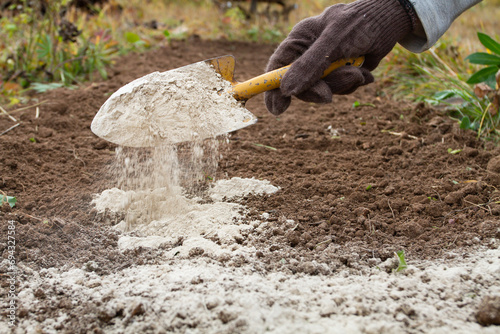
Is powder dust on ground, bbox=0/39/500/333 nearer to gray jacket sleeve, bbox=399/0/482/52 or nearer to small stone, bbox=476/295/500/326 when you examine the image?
small stone, bbox=476/295/500/326

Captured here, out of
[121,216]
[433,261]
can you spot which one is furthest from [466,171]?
[121,216]

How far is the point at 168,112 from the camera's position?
81.7 inches

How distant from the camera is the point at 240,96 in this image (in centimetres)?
220

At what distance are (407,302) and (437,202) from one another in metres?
0.78

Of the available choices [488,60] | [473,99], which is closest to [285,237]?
[488,60]

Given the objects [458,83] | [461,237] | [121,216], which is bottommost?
[121,216]

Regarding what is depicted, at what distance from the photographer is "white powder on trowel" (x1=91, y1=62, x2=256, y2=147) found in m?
2.04

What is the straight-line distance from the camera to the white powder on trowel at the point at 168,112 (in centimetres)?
204

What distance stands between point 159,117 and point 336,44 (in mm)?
898

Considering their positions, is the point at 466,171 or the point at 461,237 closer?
the point at 461,237

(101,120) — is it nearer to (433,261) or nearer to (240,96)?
(240,96)

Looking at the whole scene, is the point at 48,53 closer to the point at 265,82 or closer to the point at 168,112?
the point at 168,112

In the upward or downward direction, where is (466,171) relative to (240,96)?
downward

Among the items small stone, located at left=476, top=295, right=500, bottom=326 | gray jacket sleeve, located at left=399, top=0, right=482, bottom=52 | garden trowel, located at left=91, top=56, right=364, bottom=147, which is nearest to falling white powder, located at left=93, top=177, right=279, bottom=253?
garden trowel, located at left=91, top=56, right=364, bottom=147
